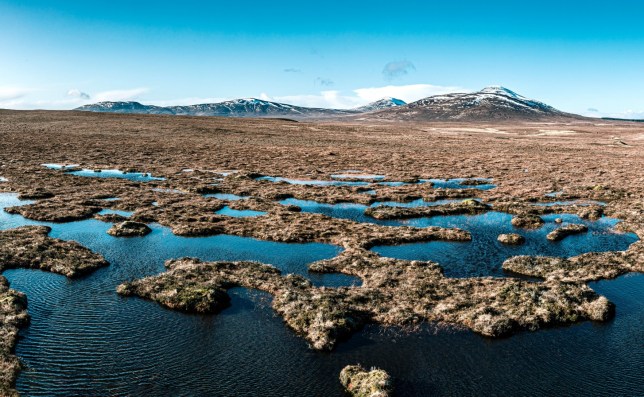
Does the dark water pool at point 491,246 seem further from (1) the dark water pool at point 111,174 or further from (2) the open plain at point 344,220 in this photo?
(1) the dark water pool at point 111,174

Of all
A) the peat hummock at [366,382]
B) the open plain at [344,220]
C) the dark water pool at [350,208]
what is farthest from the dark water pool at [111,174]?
the peat hummock at [366,382]

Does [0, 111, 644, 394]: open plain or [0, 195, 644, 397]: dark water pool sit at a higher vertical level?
[0, 111, 644, 394]: open plain

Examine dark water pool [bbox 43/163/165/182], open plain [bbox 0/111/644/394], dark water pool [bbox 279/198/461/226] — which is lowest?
dark water pool [bbox 279/198/461/226]

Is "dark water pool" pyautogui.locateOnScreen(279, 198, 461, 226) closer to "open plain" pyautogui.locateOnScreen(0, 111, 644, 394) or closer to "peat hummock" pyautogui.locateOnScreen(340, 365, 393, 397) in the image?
"open plain" pyautogui.locateOnScreen(0, 111, 644, 394)

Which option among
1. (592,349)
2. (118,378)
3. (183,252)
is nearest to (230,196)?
(183,252)

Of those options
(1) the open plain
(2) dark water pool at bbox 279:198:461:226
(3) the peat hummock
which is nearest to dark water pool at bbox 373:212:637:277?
(1) the open plain

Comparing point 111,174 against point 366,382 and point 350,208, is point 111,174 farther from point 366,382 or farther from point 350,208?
point 366,382

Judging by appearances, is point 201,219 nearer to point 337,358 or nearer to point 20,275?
point 20,275
